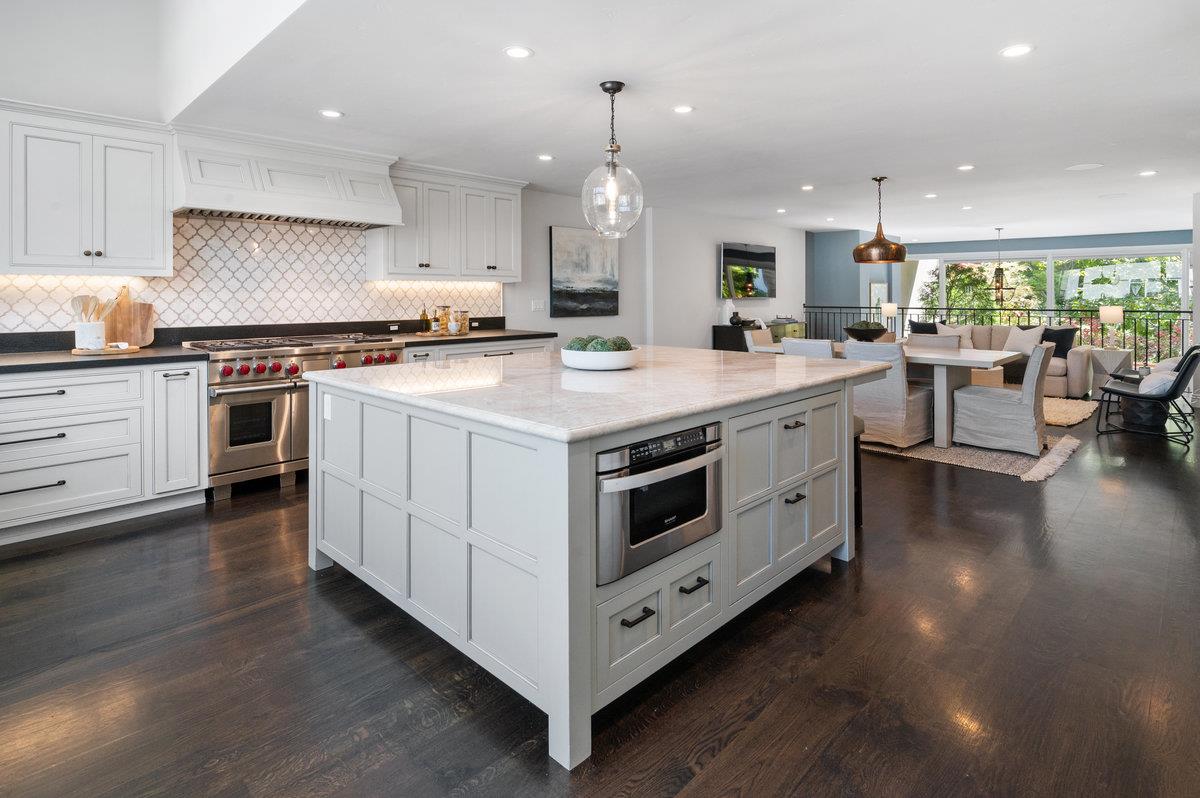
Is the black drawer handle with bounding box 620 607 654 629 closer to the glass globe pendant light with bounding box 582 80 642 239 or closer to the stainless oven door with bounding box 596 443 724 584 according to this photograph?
the stainless oven door with bounding box 596 443 724 584

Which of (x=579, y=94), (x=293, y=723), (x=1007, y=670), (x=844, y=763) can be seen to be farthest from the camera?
(x=579, y=94)

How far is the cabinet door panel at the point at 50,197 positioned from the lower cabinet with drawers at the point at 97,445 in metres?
0.76

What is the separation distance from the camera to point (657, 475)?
73.2 inches

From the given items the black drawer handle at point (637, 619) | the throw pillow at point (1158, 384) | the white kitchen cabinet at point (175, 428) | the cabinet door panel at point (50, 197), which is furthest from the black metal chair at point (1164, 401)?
the cabinet door panel at point (50, 197)

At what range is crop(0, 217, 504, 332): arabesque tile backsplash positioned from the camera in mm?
3896

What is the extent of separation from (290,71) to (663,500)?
2.73 metres

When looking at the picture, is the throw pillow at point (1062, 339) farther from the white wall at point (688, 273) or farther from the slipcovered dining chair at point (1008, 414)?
the white wall at point (688, 273)

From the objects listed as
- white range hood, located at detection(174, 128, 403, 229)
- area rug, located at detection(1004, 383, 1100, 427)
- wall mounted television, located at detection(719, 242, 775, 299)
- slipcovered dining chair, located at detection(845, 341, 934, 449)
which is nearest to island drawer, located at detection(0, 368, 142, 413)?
white range hood, located at detection(174, 128, 403, 229)

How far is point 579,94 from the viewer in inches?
139

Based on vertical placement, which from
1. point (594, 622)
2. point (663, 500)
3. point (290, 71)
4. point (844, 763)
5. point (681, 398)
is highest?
point (290, 71)

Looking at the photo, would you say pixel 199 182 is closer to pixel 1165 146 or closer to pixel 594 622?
pixel 594 622

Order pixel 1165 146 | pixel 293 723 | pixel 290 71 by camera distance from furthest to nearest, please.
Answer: pixel 1165 146 < pixel 290 71 < pixel 293 723

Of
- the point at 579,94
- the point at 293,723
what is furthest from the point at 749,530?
the point at 579,94

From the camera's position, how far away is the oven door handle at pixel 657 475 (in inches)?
68.9
